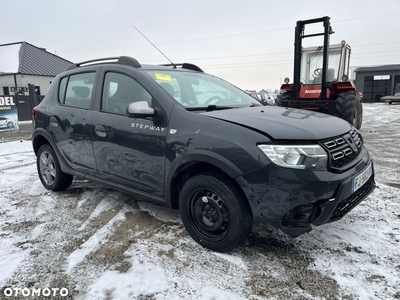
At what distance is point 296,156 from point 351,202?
77cm

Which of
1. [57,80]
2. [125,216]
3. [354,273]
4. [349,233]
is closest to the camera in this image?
[354,273]

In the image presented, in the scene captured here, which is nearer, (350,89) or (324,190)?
(324,190)

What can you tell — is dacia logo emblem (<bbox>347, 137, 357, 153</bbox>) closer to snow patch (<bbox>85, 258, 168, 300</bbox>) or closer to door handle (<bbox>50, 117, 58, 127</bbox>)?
snow patch (<bbox>85, 258, 168, 300</bbox>)

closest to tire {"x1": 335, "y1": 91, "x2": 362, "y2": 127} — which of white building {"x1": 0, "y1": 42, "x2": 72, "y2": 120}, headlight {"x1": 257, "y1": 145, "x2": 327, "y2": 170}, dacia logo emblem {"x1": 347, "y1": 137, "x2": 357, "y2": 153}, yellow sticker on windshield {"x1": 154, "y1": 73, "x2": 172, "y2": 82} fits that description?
dacia logo emblem {"x1": 347, "y1": 137, "x2": 357, "y2": 153}

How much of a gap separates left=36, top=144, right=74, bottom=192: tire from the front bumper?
2.85 m

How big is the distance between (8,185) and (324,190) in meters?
4.62

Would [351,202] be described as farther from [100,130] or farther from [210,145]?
[100,130]

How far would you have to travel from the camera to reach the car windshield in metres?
3.08

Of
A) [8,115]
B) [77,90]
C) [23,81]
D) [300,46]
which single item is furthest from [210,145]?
[23,81]

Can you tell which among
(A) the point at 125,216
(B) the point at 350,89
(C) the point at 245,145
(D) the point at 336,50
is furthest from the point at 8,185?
(D) the point at 336,50

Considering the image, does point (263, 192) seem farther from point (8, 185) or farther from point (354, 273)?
point (8, 185)

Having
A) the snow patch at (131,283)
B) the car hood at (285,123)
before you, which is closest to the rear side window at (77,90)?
the car hood at (285,123)

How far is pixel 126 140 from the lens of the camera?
3119 mm

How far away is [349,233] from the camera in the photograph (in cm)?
299
